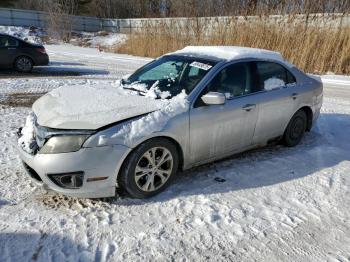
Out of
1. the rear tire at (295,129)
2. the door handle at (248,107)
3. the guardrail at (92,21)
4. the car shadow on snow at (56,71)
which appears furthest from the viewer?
the guardrail at (92,21)

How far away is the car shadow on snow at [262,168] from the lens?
4289 mm

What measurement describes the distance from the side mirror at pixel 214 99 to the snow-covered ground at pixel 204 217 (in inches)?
38.5

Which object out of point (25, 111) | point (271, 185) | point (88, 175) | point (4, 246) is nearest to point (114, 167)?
point (88, 175)

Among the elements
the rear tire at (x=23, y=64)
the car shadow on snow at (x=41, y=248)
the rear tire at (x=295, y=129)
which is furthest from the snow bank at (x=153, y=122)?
the rear tire at (x=23, y=64)

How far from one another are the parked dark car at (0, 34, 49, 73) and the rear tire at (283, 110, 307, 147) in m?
10.7

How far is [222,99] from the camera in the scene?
426 cm

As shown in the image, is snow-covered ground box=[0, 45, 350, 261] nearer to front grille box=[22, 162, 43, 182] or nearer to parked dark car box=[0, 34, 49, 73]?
front grille box=[22, 162, 43, 182]

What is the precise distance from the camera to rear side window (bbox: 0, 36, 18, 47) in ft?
42.4

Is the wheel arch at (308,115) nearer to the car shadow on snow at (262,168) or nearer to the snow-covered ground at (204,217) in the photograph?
the car shadow on snow at (262,168)

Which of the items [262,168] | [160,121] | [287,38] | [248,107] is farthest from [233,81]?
[287,38]

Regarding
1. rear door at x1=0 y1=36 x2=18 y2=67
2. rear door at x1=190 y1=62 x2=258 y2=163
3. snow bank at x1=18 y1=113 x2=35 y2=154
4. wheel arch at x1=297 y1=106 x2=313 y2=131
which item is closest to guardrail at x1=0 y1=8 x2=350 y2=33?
rear door at x1=0 y1=36 x2=18 y2=67

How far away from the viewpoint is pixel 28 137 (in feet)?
13.1

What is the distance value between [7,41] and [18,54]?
608mm

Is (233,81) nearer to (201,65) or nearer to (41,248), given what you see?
(201,65)
